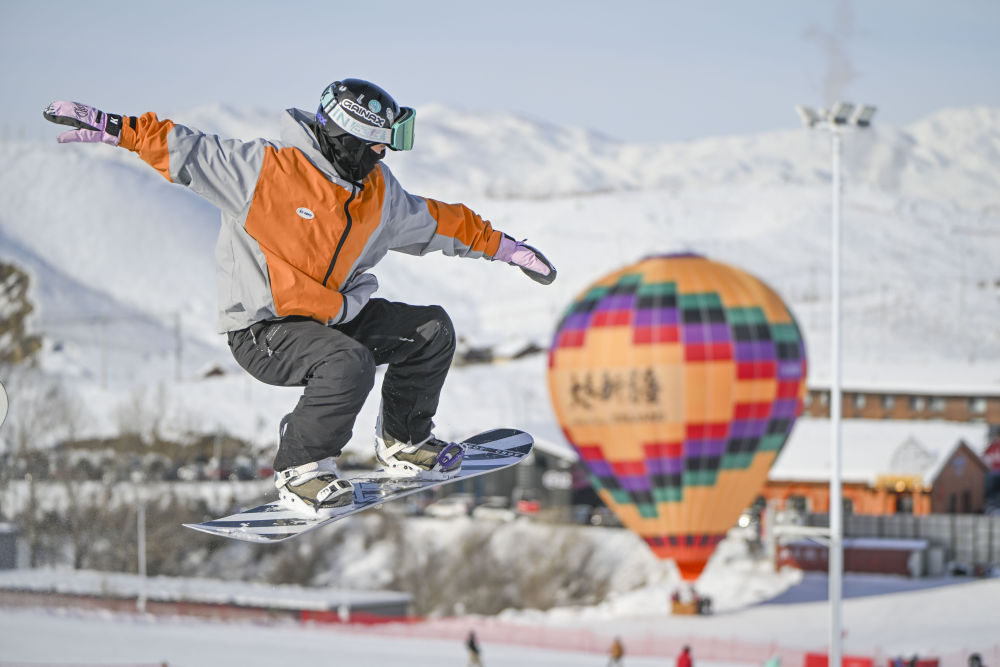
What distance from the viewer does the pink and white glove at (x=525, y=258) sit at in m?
7.26

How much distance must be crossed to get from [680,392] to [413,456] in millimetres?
31584

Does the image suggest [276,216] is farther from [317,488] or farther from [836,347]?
[836,347]

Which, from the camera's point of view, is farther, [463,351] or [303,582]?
[463,351]

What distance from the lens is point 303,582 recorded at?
184 feet

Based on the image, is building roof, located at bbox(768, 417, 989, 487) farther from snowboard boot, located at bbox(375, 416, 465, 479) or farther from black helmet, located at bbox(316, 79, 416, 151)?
black helmet, located at bbox(316, 79, 416, 151)

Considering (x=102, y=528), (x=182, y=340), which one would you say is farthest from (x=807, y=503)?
(x=182, y=340)

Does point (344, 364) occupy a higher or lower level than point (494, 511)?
higher

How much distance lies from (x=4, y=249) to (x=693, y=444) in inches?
4723

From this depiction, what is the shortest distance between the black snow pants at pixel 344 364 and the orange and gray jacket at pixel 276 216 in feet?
0.39

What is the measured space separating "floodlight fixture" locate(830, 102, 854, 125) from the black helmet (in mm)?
27121

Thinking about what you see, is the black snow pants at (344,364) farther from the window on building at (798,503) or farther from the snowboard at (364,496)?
the window on building at (798,503)

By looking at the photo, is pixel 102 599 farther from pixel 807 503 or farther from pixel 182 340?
pixel 182 340

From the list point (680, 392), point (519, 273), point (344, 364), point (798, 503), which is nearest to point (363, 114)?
point (344, 364)

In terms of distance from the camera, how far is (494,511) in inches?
2344
